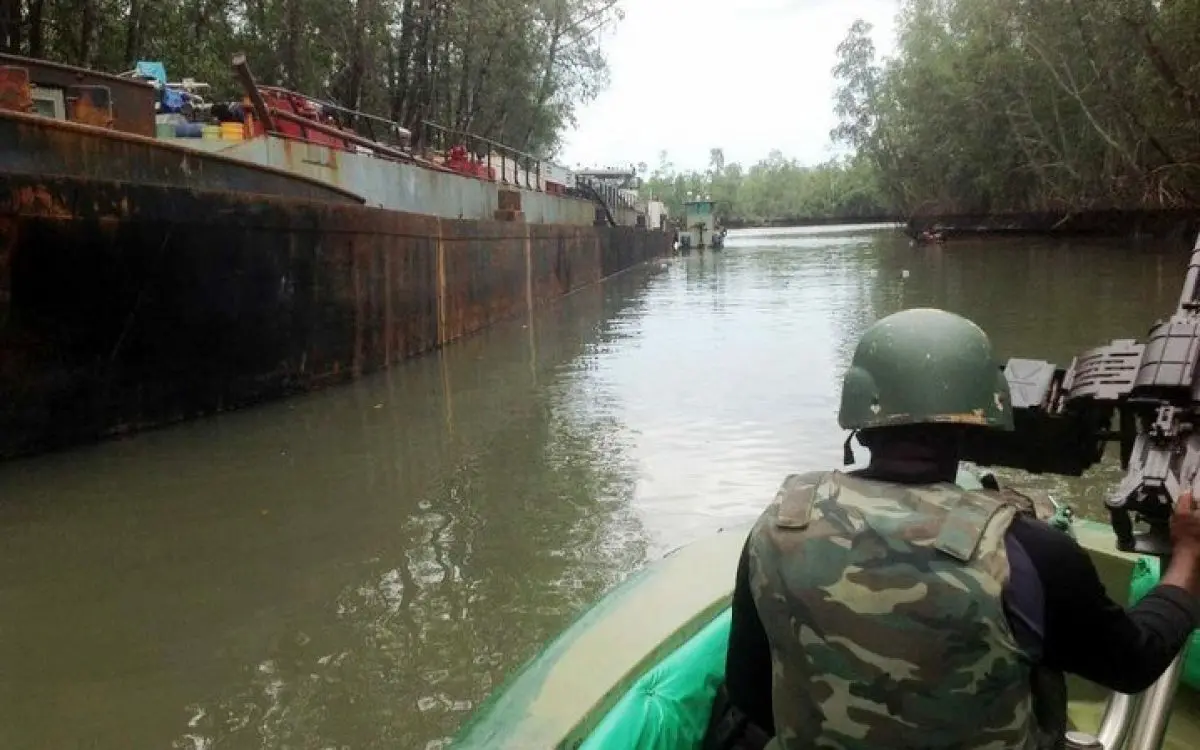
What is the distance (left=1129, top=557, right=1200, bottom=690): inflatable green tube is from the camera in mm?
3139

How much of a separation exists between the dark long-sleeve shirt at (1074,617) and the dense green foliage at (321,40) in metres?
16.9

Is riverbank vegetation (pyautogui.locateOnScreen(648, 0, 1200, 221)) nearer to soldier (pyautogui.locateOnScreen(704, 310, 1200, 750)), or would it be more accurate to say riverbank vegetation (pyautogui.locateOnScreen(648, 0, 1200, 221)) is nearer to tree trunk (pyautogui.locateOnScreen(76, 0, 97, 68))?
tree trunk (pyautogui.locateOnScreen(76, 0, 97, 68))

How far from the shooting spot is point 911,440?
1785 mm

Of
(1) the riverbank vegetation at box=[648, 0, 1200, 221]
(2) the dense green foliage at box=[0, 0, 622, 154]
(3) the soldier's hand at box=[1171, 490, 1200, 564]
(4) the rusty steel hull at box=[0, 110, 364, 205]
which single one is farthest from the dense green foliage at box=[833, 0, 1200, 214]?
(3) the soldier's hand at box=[1171, 490, 1200, 564]

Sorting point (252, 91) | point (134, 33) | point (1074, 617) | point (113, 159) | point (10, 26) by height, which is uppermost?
point (134, 33)

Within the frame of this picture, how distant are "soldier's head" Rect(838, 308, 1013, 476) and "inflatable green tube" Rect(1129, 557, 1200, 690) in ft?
5.30

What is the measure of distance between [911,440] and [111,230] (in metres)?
6.97

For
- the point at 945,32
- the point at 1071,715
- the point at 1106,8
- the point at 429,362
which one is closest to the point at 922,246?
the point at 1106,8

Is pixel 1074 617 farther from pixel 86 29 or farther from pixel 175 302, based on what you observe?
pixel 86 29

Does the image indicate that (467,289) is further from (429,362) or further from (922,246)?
(922,246)

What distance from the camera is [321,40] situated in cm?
2417

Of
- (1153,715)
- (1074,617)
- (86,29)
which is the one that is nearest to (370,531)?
(1153,715)

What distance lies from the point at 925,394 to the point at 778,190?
161997mm

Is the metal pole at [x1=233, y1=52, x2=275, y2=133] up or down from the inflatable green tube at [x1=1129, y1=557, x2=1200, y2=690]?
up
